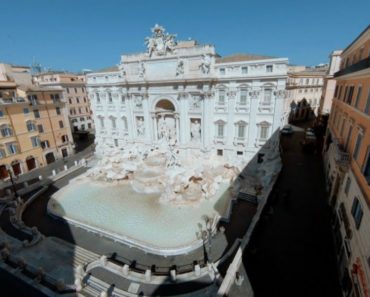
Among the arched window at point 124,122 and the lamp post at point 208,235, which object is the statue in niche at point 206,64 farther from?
the lamp post at point 208,235

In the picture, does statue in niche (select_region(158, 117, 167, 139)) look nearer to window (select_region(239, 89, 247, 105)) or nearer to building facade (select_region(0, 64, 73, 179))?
window (select_region(239, 89, 247, 105))

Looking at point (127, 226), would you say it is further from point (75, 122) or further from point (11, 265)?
point (75, 122)

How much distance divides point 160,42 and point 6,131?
70.6 ft

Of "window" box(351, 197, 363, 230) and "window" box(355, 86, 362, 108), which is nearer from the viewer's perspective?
"window" box(351, 197, 363, 230)

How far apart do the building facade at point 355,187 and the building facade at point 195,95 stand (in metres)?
7.93

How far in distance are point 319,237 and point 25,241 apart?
20.0m

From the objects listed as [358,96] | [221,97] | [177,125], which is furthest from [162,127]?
[358,96]

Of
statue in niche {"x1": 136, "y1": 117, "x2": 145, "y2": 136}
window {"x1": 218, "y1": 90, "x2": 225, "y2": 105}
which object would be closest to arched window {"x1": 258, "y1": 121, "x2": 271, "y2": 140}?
window {"x1": 218, "y1": 90, "x2": 225, "y2": 105}

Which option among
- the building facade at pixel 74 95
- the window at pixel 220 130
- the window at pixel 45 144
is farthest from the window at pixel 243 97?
the building facade at pixel 74 95

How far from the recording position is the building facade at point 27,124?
955 inches

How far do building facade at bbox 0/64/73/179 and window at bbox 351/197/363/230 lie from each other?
29748 mm

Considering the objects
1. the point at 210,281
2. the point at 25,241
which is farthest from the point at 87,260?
the point at 210,281

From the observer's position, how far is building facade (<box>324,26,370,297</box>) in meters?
8.39

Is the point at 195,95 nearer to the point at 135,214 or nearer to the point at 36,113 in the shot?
the point at 135,214
